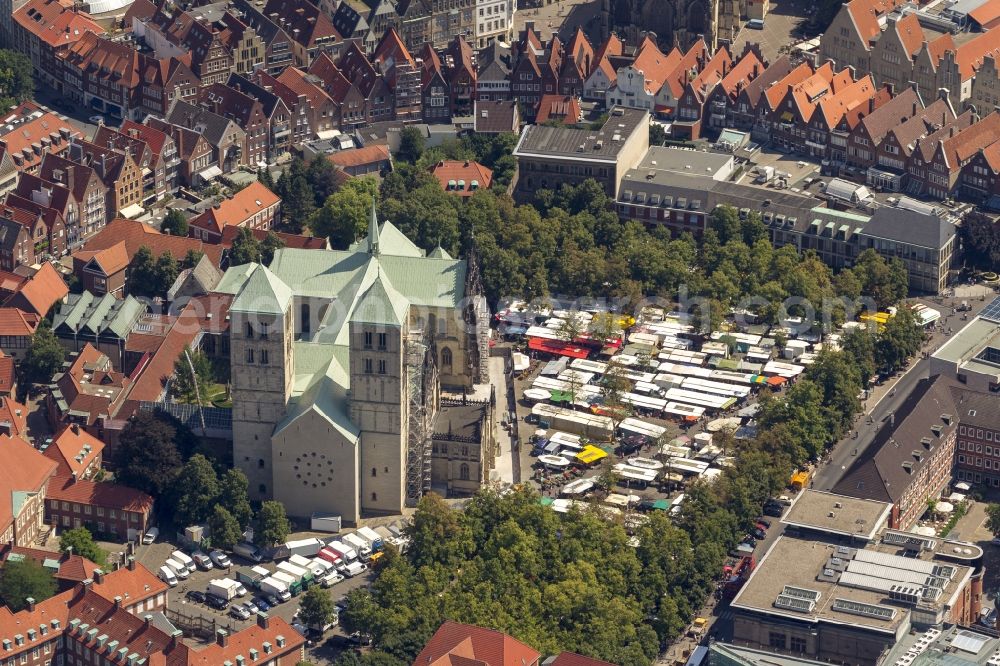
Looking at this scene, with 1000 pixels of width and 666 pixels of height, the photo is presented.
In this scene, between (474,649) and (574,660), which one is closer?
(474,649)

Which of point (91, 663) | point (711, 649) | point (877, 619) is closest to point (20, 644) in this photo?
point (91, 663)

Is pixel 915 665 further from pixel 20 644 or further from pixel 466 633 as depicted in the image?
pixel 20 644

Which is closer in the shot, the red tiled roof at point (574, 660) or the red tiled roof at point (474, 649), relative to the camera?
the red tiled roof at point (474, 649)

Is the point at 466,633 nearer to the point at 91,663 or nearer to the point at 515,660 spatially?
the point at 515,660

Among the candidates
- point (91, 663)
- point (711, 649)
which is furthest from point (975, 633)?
point (91, 663)

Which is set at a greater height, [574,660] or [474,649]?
[474,649]

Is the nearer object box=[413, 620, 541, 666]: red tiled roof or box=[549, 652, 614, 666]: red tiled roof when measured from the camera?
box=[413, 620, 541, 666]: red tiled roof
